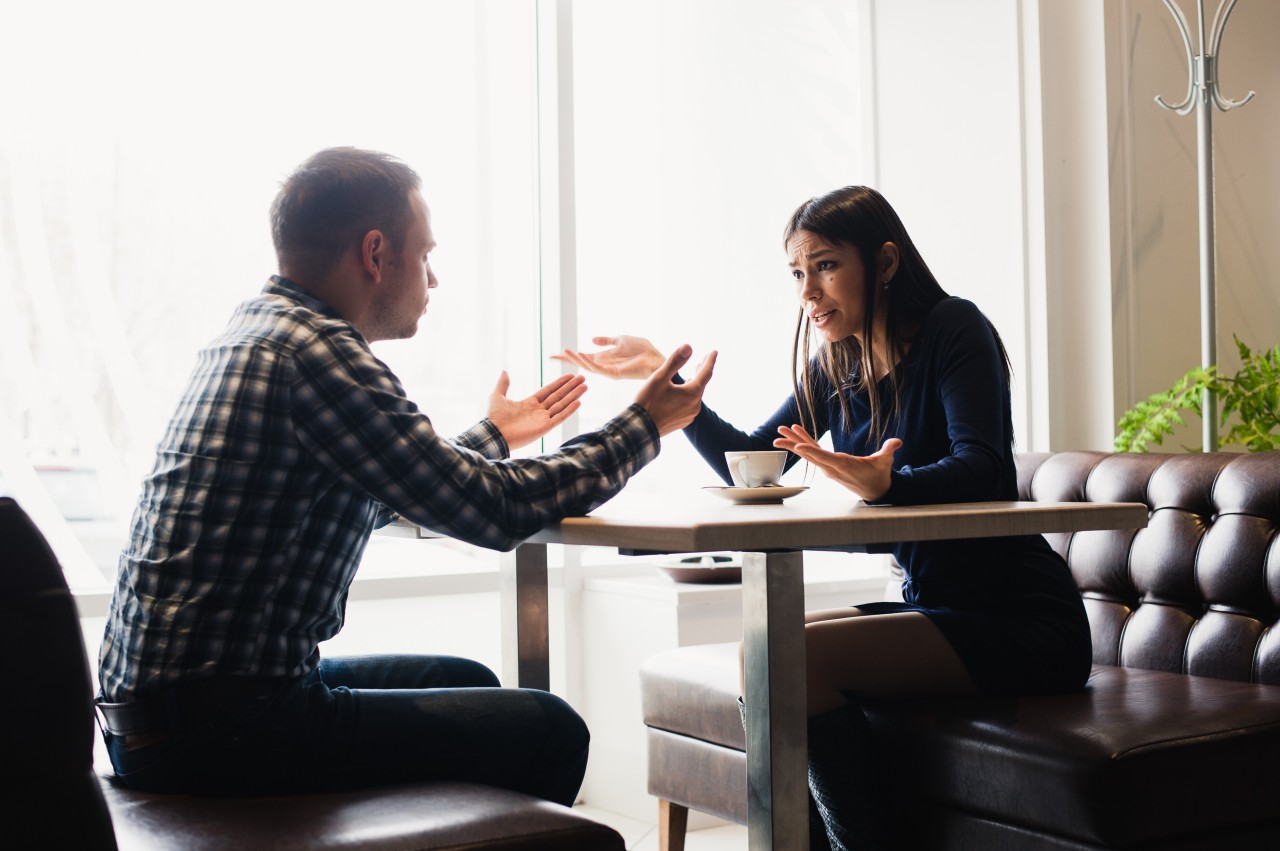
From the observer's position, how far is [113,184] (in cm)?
268

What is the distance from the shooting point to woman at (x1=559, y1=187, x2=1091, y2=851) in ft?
5.35

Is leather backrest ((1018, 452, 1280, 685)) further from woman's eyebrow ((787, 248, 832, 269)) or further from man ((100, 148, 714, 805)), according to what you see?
man ((100, 148, 714, 805))

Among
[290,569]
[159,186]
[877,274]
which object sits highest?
[159,186]

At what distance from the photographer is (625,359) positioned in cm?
206

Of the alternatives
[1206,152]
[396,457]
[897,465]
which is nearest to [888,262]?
[897,465]

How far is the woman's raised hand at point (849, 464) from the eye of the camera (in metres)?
1.47

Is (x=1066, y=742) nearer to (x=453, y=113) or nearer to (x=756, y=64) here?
(x=453, y=113)

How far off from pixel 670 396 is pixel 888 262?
636 millimetres

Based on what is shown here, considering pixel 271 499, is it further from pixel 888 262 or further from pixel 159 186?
pixel 159 186

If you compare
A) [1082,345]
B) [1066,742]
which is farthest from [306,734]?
[1082,345]

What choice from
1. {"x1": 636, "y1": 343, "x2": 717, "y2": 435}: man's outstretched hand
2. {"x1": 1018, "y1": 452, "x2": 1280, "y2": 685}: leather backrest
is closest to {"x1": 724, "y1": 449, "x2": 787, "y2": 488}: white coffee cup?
{"x1": 636, "y1": 343, "x2": 717, "y2": 435}: man's outstretched hand

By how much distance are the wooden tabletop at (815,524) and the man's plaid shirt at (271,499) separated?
0.11 metres

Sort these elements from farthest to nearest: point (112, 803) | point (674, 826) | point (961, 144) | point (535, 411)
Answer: point (961, 144) < point (674, 826) < point (535, 411) < point (112, 803)

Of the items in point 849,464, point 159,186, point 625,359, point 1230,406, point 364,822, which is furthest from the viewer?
point 1230,406
